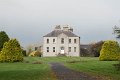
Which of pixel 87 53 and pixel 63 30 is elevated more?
pixel 63 30

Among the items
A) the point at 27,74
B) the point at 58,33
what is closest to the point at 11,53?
the point at 27,74

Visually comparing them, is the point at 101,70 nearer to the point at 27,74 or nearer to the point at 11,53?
the point at 27,74

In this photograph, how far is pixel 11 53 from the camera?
66188mm

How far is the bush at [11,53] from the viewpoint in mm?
65250

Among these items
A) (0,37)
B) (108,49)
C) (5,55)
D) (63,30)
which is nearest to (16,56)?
(5,55)

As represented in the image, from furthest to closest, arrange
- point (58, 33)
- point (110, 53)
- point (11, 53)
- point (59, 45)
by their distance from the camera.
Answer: point (58, 33)
point (59, 45)
point (110, 53)
point (11, 53)

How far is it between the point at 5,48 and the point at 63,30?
50.6 meters

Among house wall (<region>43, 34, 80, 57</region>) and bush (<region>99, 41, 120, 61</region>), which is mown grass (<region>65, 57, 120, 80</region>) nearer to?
bush (<region>99, 41, 120, 61</region>)

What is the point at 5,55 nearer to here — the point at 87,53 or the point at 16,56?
the point at 16,56

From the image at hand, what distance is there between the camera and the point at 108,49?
71.4 m

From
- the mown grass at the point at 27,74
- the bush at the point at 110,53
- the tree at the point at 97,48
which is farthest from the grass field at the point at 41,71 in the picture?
the tree at the point at 97,48

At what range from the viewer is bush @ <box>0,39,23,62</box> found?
65.2 m

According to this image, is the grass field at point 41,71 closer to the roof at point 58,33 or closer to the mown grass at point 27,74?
the mown grass at point 27,74

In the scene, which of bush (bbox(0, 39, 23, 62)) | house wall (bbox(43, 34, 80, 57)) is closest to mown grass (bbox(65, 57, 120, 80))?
bush (bbox(0, 39, 23, 62))
